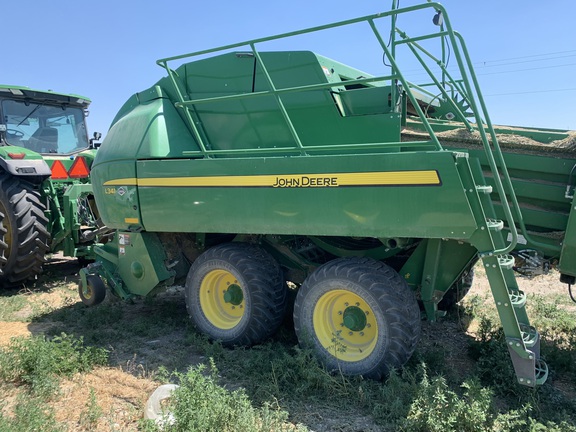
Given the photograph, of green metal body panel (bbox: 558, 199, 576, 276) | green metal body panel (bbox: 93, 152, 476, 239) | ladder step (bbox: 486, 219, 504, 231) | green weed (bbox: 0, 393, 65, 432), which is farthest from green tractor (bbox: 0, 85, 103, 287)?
green metal body panel (bbox: 558, 199, 576, 276)

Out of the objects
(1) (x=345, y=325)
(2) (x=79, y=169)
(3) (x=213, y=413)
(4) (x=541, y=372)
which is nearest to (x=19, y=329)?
(2) (x=79, y=169)

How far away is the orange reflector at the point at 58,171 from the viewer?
7387 millimetres

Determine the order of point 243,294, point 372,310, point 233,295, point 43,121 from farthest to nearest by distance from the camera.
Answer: point 43,121 → point 233,295 → point 243,294 → point 372,310

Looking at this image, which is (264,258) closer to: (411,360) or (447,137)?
(411,360)

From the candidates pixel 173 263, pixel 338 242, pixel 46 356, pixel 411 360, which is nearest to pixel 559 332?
pixel 411 360

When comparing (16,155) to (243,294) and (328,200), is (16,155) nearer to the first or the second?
(243,294)

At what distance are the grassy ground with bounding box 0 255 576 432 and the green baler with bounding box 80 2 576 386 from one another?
28 cm

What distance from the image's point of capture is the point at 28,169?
6.74 m

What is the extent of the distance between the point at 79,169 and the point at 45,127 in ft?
3.36

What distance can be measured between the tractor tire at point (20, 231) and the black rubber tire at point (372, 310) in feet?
14.1

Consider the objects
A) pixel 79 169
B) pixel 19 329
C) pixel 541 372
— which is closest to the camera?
pixel 541 372

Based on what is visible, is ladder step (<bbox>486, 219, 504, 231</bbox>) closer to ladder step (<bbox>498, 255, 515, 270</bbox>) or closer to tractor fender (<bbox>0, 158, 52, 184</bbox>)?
ladder step (<bbox>498, 255, 515, 270</bbox>)

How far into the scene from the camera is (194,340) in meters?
4.63

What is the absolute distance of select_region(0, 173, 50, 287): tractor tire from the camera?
6461mm
